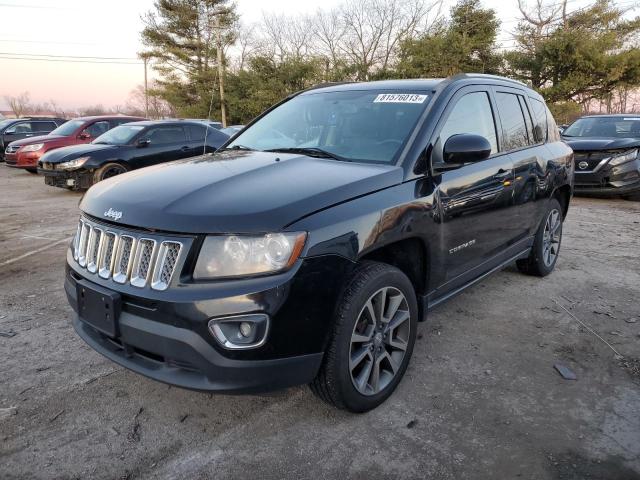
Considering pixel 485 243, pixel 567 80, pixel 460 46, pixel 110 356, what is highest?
pixel 460 46

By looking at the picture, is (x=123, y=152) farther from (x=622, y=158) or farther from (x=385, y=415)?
(x=622, y=158)

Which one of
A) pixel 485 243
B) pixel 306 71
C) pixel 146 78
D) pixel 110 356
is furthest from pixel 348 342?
pixel 146 78

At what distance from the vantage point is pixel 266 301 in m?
2.07

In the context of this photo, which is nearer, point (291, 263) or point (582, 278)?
point (291, 263)

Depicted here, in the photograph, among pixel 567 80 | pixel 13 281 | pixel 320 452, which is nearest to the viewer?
pixel 320 452

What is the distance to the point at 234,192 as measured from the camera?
94.0 inches

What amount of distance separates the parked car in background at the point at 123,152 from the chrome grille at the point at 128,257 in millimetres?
7028

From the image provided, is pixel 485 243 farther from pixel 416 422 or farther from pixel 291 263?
pixel 291 263

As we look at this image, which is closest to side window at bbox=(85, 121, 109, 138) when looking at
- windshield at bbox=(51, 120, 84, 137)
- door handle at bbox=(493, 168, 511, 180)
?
windshield at bbox=(51, 120, 84, 137)

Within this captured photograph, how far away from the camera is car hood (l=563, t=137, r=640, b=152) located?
9211 millimetres

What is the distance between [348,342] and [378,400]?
522mm

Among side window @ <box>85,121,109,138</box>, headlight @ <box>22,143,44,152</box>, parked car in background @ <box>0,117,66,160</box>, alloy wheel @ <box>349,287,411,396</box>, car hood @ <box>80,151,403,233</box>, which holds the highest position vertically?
parked car in background @ <box>0,117,66,160</box>

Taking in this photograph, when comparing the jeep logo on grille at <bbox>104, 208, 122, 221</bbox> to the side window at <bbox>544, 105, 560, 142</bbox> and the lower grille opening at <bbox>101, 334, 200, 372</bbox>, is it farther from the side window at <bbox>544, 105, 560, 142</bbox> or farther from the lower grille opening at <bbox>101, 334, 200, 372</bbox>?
the side window at <bbox>544, 105, 560, 142</bbox>

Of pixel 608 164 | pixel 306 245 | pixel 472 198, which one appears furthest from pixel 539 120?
pixel 608 164
